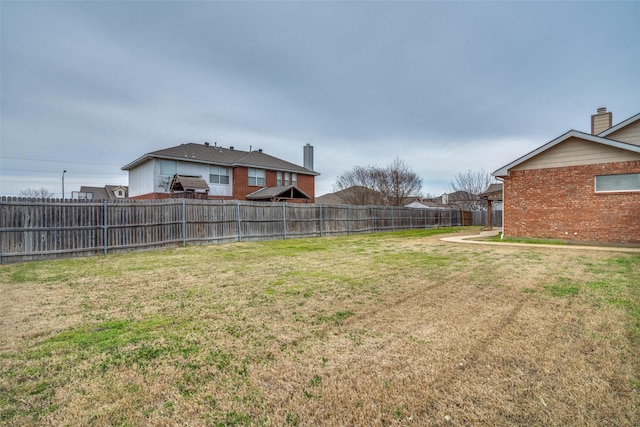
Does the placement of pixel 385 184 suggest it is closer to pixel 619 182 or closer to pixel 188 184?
pixel 188 184

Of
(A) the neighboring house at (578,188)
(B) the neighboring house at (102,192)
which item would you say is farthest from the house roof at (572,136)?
(B) the neighboring house at (102,192)

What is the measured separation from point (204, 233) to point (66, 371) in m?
10.8

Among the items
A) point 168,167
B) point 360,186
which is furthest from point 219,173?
point 360,186

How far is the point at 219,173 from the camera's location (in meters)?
23.3

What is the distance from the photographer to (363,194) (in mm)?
36781

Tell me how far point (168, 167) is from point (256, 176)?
248 inches

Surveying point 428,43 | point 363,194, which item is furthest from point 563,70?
point 363,194

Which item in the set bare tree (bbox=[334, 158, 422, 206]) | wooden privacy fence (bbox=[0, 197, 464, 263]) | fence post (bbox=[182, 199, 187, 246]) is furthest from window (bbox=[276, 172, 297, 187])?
fence post (bbox=[182, 199, 187, 246])

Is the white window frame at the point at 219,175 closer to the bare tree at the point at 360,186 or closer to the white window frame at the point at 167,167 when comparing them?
the white window frame at the point at 167,167

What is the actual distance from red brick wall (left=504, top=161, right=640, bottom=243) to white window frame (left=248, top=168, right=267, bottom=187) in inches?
669

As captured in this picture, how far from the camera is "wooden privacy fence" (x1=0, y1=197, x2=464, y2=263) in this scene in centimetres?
884

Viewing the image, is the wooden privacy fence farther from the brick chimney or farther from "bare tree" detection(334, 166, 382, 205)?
"bare tree" detection(334, 166, 382, 205)

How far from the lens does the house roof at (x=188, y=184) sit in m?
19.2

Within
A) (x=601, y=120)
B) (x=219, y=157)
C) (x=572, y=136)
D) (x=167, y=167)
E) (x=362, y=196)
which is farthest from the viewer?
(x=362, y=196)
